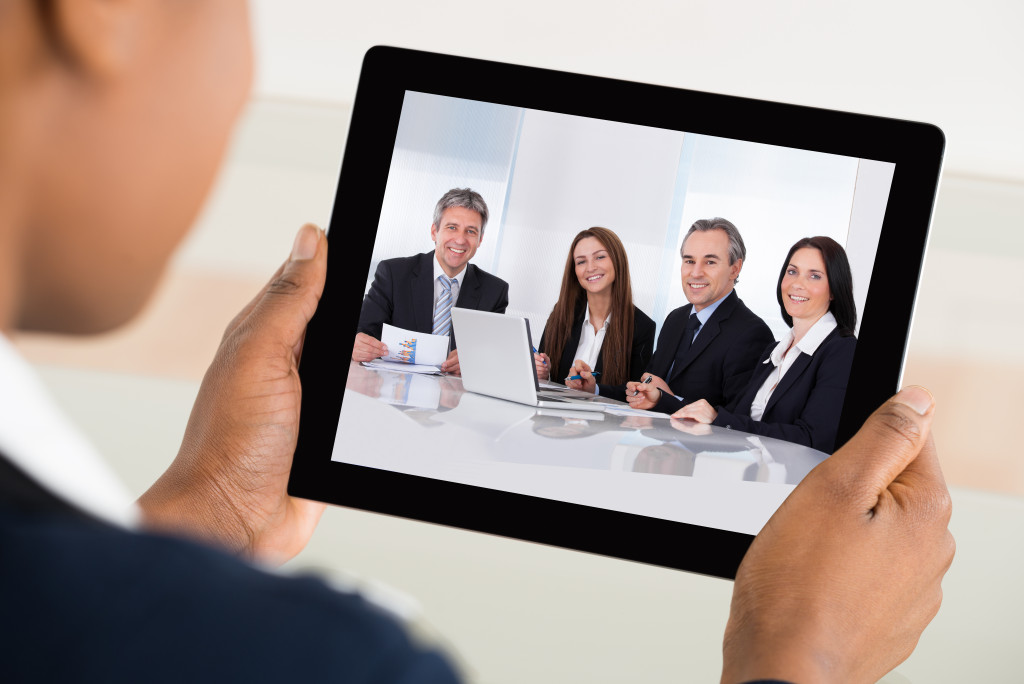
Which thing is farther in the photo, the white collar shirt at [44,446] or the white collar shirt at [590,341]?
the white collar shirt at [590,341]

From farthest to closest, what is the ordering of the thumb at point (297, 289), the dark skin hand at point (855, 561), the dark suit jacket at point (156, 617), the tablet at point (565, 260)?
the thumb at point (297, 289), the tablet at point (565, 260), the dark skin hand at point (855, 561), the dark suit jacket at point (156, 617)

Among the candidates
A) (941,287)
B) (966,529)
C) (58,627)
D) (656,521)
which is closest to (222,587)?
(58,627)

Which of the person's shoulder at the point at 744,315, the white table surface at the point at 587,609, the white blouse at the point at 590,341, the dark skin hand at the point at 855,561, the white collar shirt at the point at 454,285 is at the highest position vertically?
the person's shoulder at the point at 744,315

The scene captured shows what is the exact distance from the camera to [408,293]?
92cm

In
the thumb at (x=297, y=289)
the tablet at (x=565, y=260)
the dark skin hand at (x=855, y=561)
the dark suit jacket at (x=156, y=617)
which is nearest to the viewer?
the dark suit jacket at (x=156, y=617)

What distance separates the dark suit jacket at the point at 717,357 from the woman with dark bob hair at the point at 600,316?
3cm

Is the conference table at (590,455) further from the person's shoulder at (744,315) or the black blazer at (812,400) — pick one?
the person's shoulder at (744,315)

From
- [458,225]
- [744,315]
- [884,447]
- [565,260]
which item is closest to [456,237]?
[458,225]

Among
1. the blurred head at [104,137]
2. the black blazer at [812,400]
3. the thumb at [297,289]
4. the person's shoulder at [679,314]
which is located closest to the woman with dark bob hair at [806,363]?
the black blazer at [812,400]

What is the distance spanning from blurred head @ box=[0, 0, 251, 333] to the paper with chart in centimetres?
51

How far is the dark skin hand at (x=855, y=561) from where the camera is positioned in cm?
70

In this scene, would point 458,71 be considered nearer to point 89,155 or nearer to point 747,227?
point 747,227

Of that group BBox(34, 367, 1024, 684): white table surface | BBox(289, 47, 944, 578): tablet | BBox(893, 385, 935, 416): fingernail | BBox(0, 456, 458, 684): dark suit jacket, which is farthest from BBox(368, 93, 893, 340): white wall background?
BBox(0, 456, 458, 684): dark suit jacket

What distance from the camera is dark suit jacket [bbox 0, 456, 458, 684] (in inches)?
9.5
